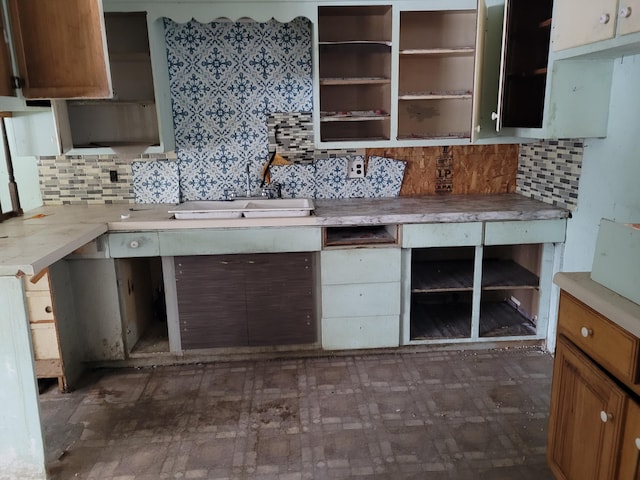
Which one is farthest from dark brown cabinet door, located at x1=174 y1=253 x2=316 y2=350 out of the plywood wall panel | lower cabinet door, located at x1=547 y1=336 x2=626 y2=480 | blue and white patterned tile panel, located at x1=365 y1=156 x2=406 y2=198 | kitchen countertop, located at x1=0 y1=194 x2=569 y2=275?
lower cabinet door, located at x1=547 y1=336 x2=626 y2=480

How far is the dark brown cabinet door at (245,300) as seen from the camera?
113 inches

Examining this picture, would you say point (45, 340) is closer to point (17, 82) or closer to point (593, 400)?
point (17, 82)

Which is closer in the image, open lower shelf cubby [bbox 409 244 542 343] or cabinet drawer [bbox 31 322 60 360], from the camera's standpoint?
cabinet drawer [bbox 31 322 60 360]

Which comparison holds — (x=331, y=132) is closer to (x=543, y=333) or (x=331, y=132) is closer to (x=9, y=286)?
(x=543, y=333)

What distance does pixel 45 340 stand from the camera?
2635mm

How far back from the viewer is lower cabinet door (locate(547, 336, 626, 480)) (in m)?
1.50

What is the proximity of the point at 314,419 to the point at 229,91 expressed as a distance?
6.88 feet

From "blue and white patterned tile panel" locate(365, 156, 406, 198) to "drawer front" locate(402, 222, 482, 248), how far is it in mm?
635

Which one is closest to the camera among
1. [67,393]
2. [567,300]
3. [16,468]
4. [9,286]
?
[567,300]

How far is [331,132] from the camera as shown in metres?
3.36

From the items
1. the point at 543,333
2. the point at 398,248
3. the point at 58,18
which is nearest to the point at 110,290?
the point at 58,18

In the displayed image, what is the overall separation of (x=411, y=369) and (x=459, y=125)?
1.70m

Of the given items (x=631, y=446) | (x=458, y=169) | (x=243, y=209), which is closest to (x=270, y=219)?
(x=243, y=209)

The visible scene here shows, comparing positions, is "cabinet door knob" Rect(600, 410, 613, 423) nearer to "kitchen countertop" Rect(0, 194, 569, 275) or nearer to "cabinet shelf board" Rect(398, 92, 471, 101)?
"kitchen countertop" Rect(0, 194, 569, 275)
